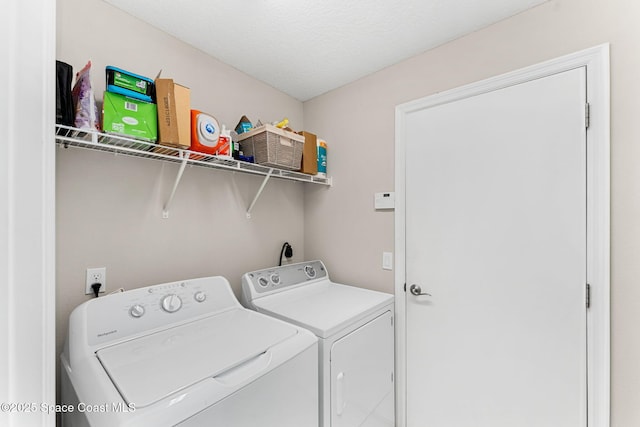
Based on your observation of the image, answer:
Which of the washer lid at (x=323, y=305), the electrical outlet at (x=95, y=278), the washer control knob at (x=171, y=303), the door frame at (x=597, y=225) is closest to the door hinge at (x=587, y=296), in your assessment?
the door frame at (x=597, y=225)

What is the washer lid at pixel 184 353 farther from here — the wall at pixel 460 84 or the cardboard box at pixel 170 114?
the wall at pixel 460 84

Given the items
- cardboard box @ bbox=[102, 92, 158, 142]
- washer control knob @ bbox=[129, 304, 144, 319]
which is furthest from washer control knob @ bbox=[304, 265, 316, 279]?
cardboard box @ bbox=[102, 92, 158, 142]

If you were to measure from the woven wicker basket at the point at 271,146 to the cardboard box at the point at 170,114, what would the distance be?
1.50ft

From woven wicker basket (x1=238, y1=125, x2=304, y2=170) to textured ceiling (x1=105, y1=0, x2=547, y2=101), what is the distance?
53 cm

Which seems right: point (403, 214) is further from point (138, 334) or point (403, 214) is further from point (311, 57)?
point (138, 334)

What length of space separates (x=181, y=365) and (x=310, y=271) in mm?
1191

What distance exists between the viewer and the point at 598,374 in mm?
1180

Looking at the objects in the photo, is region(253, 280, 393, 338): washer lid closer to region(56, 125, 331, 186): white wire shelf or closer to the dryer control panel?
the dryer control panel

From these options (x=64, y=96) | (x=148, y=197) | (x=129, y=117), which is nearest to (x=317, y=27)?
(x=129, y=117)

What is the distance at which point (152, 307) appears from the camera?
48.2 inches

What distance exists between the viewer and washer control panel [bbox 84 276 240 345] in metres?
1.08

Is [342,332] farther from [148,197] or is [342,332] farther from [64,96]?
[64,96]

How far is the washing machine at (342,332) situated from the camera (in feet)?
4.17

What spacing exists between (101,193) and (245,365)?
3.57 feet
